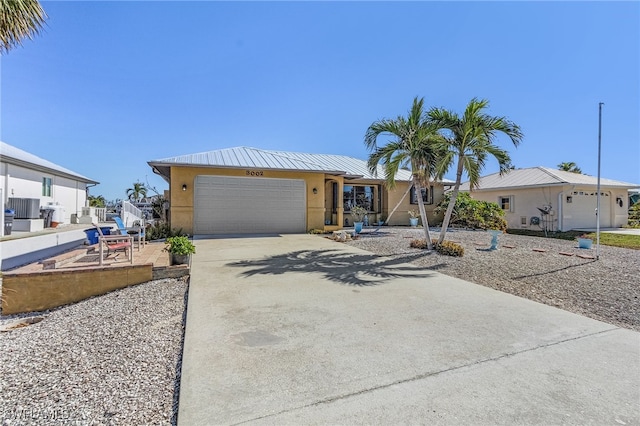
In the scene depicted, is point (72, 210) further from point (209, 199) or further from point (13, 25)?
point (13, 25)

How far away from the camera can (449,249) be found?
927 cm

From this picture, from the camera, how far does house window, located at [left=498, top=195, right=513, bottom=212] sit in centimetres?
2088

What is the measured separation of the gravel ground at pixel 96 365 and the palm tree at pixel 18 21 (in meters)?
4.30

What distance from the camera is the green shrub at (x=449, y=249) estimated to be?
9027 mm

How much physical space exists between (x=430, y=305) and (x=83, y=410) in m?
4.40

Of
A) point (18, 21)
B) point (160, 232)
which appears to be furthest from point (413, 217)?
point (18, 21)

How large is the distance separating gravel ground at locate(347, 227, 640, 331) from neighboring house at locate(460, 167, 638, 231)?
26.6 ft

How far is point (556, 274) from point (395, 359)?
6259 mm

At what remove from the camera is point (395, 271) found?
280 inches

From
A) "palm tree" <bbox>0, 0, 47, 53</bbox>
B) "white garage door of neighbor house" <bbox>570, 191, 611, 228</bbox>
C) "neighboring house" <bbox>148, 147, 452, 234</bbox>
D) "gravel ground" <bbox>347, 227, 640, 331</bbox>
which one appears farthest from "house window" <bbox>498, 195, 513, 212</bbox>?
"palm tree" <bbox>0, 0, 47, 53</bbox>

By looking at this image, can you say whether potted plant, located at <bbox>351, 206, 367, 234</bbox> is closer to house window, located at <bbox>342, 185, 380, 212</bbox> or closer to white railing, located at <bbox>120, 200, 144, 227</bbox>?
house window, located at <bbox>342, 185, 380, 212</bbox>

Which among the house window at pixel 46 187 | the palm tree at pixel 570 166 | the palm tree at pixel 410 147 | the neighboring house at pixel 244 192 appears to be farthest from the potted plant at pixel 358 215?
the palm tree at pixel 570 166

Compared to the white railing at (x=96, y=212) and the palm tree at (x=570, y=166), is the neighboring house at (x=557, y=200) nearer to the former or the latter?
the palm tree at (x=570, y=166)

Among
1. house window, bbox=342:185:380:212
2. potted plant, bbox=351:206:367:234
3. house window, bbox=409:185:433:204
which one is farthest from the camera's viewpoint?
house window, bbox=409:185:433:204
